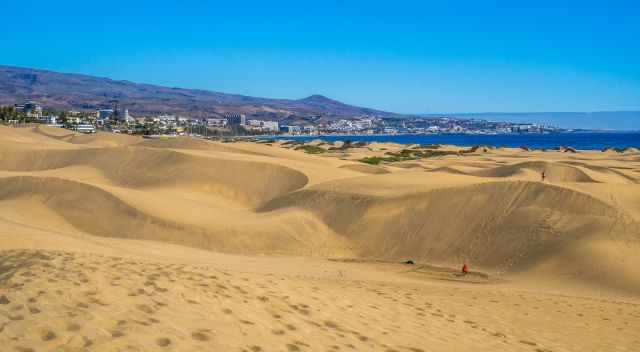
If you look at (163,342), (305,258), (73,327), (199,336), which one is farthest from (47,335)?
(305,258)

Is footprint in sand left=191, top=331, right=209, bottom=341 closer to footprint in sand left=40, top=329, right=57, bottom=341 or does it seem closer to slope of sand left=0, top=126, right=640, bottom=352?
slope of sand left=0, top=126, right=640, bottom=352

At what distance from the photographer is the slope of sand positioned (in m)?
6.08

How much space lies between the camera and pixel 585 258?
48.7 ft

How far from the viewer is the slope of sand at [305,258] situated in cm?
608

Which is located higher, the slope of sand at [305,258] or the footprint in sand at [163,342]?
the footprint in sand at [163,342]

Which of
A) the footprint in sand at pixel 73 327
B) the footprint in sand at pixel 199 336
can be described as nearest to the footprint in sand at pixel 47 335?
the footprint in sand at pixel 73 327

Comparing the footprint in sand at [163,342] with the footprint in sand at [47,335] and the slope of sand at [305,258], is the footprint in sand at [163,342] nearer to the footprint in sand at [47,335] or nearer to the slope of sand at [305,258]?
the slope of sand at [305,258]

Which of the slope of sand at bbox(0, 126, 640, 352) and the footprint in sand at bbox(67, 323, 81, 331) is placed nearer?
the footprint in sand at bbox(67, 323, 81, 331)

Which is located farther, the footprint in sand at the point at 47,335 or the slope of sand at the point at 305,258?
the slope of sand at the point at 305,258

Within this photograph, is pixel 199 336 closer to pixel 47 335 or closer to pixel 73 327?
pixel 73 327

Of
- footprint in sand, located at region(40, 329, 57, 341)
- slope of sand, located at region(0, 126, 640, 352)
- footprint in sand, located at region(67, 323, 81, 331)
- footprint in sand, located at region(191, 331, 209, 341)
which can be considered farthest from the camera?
slope of sand, located at region(0, 126, 640, 352)

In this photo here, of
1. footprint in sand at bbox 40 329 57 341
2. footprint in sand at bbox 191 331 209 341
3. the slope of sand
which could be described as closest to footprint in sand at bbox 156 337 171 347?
the slope of sand

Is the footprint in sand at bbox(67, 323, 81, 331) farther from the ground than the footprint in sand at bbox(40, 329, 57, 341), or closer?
farther from the ground

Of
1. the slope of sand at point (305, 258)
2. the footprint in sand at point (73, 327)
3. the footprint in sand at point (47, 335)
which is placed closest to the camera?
the footprint in sand at point (47, 335)
